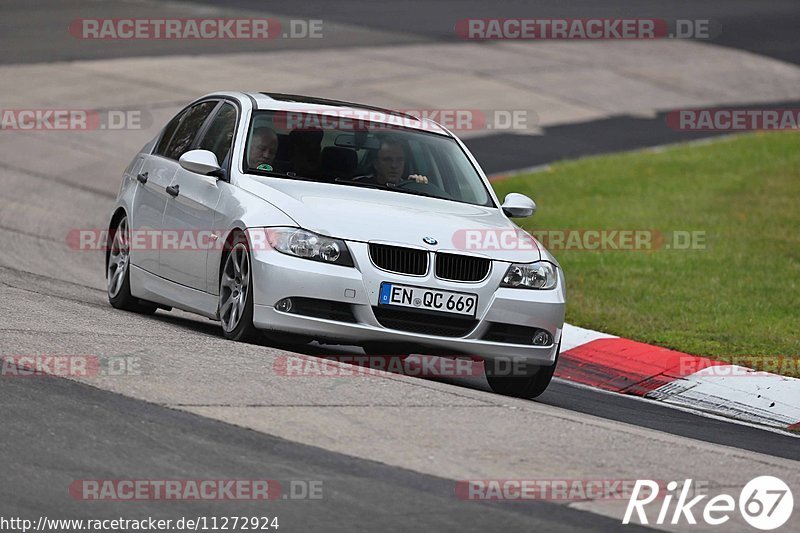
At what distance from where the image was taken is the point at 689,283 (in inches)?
571

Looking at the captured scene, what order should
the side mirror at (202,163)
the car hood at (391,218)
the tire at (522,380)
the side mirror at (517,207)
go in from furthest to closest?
1. the side mirror at (517,207)
2. the side mirror at (202,163)
3. the tire at (522,380)
4. the car hood at (391,218)

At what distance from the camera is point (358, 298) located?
8758mm

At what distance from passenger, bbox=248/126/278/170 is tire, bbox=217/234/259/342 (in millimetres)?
761

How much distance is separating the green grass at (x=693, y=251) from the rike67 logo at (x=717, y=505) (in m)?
4.45

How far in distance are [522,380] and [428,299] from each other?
3.77ft

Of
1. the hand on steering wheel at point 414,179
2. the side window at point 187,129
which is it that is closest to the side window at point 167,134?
the side window at point 187,129

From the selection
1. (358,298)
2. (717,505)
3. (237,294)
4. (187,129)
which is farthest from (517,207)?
(717,505)

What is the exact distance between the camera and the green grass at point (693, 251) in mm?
12648

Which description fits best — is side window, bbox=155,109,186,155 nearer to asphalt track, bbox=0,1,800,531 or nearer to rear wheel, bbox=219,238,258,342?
asphalt track, bbox=0,1,800,531

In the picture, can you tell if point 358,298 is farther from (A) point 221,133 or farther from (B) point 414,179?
(A) point 221,133

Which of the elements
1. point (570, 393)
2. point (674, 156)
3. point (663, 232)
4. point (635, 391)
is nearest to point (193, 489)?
point (570, 393)

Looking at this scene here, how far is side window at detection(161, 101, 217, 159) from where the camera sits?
10930 millimetres

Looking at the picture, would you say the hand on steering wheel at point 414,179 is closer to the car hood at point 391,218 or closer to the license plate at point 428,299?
the car hood at point 391,218

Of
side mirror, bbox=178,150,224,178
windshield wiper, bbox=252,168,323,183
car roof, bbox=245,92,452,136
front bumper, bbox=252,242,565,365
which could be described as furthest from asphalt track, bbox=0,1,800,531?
car roof, bbox=245,92,452,136
